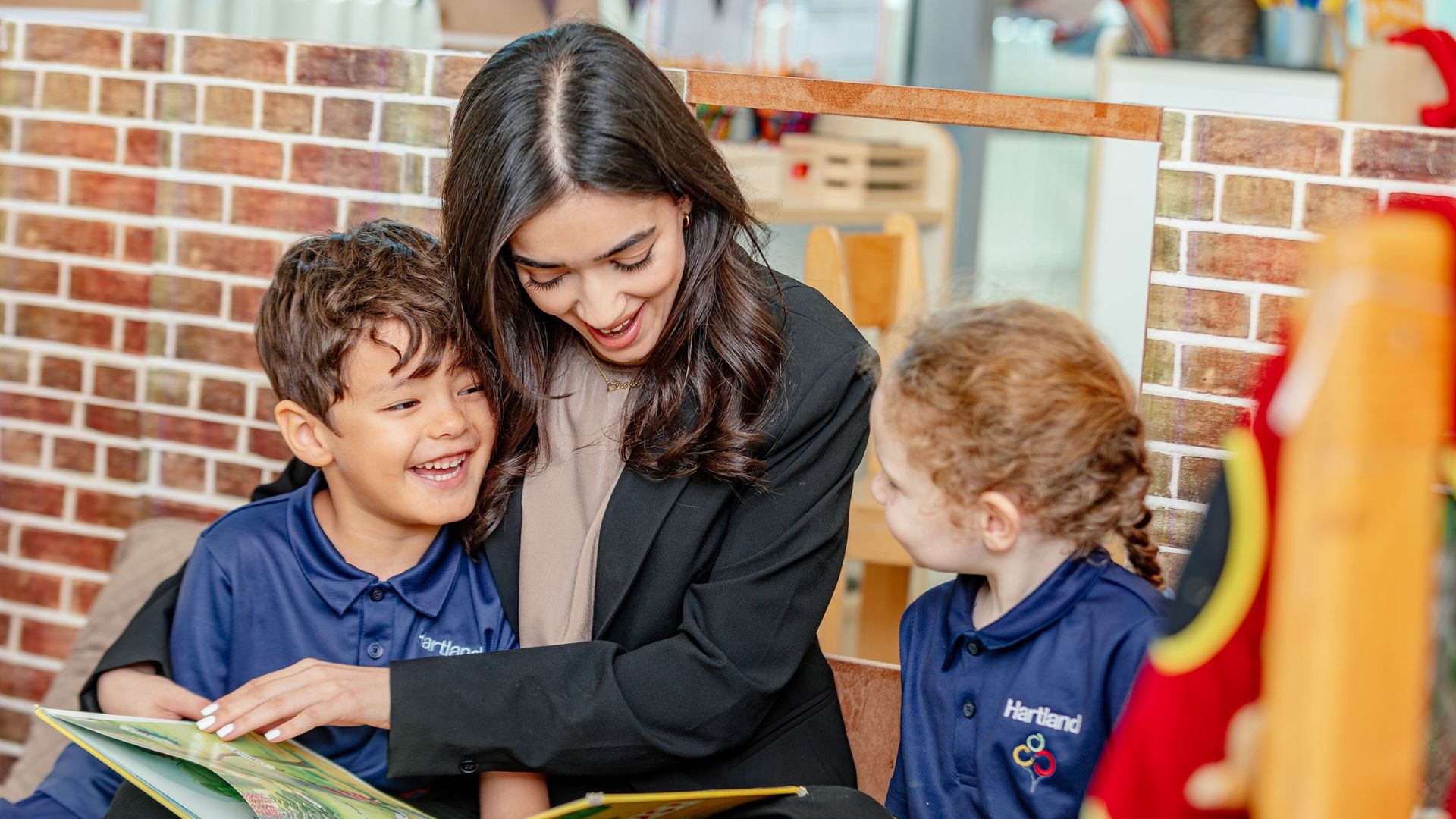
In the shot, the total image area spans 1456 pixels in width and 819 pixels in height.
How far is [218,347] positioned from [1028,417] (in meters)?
1.46

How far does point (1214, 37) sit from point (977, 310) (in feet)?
8.35

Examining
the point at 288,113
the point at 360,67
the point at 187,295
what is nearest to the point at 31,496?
the point at 187,295

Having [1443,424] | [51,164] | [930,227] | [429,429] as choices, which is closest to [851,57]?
[930,227]

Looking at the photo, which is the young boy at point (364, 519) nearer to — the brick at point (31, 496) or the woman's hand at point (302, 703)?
the woman's hand at point (302, 703)

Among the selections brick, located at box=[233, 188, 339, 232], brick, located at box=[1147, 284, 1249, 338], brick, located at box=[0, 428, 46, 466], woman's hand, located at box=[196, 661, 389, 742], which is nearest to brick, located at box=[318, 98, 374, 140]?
brick, located at box=[233, 188, 339, 232]

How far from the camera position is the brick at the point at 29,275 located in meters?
2.38

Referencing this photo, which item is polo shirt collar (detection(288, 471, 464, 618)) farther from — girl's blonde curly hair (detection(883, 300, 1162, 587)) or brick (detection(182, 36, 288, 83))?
brick (detection(182, 36, 288, 83))

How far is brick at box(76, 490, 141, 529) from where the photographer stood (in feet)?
7.79

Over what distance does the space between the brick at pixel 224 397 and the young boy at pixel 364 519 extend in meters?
0.58

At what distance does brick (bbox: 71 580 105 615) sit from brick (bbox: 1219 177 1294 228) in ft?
6.35

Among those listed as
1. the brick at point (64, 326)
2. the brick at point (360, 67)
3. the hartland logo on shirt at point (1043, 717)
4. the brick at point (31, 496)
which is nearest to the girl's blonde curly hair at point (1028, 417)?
the hartland logo on shirt at point (1043, 717)

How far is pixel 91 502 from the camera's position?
240 cm

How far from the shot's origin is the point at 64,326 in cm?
238

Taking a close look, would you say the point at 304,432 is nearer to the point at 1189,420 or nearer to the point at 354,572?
the point at 354,572
